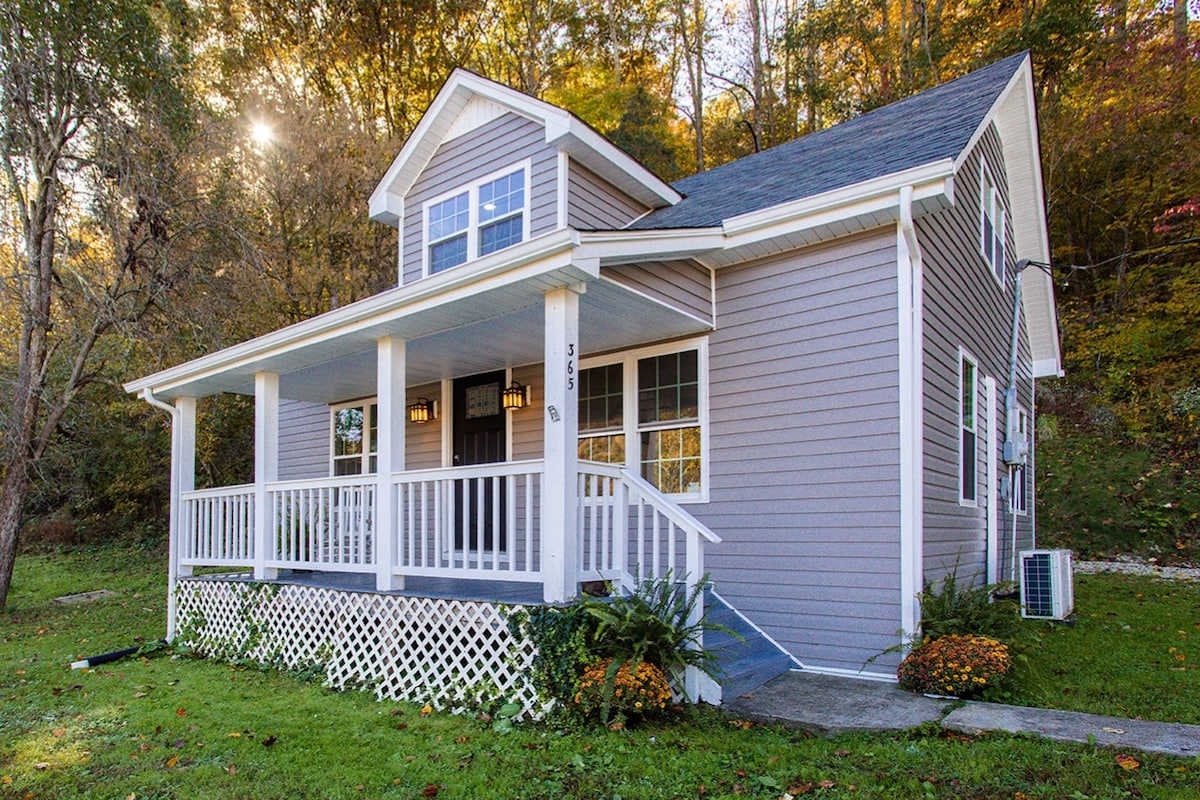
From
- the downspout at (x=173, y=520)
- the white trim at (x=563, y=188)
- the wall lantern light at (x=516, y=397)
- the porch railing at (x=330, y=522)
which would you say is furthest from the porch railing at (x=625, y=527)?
the downspout at (x=173, y=520)

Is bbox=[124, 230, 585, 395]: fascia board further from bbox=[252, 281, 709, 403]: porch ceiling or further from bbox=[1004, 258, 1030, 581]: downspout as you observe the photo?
bbox=[1004, 258, 1030, 581]: downspout

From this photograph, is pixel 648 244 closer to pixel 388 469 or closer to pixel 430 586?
pixel 388 469

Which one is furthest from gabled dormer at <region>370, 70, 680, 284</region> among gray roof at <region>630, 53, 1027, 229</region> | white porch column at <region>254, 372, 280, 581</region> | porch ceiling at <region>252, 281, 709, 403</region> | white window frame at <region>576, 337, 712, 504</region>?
white porch column at <region>254, 372, 280, 581</region>

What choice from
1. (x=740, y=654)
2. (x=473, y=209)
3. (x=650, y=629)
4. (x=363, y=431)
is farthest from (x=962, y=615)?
(x=363, y=431)

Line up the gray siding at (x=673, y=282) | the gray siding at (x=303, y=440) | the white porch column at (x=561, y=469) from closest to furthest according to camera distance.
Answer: the white porch column at (x=561, y=469) < the gray siding at (x=673, y=282) < the gray siding at (x=303, y=440)

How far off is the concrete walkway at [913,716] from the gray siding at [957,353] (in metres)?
1.20

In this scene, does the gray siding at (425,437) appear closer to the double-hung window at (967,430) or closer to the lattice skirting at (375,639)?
the lattice skirting at (375,639)

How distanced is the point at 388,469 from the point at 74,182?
7.78 metres

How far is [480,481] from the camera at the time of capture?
5.38 metres

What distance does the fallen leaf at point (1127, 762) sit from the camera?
3.43 m

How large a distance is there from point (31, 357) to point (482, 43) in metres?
12.5

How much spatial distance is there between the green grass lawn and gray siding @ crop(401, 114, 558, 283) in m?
4.71

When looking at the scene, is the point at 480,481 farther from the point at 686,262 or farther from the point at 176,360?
the point at 176,360

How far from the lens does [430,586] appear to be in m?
6.30
